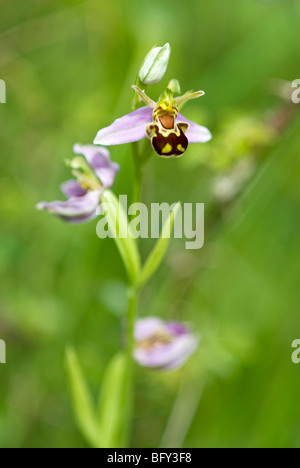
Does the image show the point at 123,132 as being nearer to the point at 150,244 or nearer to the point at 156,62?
the point at 156,62

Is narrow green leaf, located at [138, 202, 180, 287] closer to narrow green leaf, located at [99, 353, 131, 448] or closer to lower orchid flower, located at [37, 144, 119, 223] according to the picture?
lower orchid flower, located at [37, 144, 119, 223]

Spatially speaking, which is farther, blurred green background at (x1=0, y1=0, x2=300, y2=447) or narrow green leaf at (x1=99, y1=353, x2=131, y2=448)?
blurred green background at (x1=0, y1=0, x2=300, y2=447)

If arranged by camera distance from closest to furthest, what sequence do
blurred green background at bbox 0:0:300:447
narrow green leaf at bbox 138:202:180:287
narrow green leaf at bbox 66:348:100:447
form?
narrow green leaf at bbox 138:202:180:287, narrow green leaf at bbox 66:348:100:447, blurred green background at bbox 0:0:300:447

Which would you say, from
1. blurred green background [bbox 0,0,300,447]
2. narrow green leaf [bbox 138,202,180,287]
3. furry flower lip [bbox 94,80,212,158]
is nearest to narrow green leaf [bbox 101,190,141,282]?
narrow green leaf [bbox 138,202,180,287]

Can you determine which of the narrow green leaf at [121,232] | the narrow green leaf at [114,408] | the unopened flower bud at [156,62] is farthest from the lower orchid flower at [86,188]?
the narrow green leaf at [114,408]

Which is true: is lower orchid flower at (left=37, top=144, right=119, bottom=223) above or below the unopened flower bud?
below

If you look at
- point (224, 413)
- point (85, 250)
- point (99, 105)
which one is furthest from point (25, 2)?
point (224, 413)
